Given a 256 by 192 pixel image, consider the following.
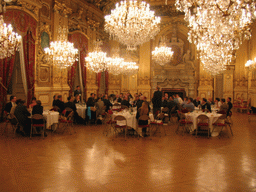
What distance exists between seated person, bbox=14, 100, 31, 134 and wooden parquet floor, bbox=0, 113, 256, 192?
422mm

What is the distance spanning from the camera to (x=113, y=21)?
852cm

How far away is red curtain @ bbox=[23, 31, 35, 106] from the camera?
407 inches

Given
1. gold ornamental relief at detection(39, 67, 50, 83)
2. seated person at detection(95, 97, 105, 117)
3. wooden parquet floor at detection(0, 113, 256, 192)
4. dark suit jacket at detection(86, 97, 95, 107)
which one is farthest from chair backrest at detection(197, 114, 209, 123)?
gold ornamental relief at detection(39, 67, 50, 83)

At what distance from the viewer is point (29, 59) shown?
10.4 metres

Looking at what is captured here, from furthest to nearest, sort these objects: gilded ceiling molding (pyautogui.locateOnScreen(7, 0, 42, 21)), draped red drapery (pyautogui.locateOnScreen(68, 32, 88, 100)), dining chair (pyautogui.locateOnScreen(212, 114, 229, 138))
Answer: draped red drapery (pyautogui.locateOnScreen(68, 32, 88, 100)), gilded ceiling molding (pyautogui.locateOnScreen(7, 0, 42, 21)), dining chair (pyautogui.locateOnScreen(212, 114, 229, 138))

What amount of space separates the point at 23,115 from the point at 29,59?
3.62m

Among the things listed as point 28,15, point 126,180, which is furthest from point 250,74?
point 126,180

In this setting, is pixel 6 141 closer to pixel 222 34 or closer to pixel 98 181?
pixel 98 181

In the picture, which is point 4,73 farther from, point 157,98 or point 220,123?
point 220,123

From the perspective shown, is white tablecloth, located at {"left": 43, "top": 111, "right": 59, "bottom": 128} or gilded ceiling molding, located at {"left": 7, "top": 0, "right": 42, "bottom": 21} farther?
gilded ceiling molding, located at {"left": 7, "top": 0, "right": 42, "bottom": 21}

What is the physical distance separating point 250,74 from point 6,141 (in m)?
14.0

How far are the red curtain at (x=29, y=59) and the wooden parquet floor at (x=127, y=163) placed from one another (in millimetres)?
3282

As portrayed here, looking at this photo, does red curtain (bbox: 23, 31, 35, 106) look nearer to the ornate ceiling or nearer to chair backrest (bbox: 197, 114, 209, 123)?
chair backrest (bbox: 197, 114, 209, 123)

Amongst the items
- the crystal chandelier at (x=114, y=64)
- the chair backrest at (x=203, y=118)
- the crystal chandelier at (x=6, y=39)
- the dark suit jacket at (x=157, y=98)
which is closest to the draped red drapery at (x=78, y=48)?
the crystal chandelier at (x=114, y=64)
